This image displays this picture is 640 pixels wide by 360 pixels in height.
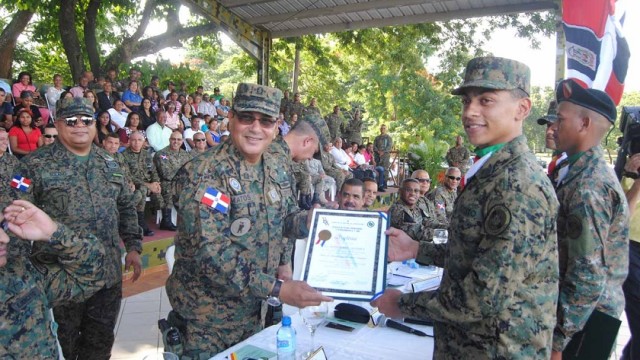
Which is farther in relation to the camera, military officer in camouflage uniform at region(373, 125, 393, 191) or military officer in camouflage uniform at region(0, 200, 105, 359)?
military officer in camouflage uniform at region(373, 125, 393, 191)

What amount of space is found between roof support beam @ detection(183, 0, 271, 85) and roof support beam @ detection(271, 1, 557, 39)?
61cm

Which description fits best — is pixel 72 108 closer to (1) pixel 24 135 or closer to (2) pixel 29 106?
(1) pixel 24 135

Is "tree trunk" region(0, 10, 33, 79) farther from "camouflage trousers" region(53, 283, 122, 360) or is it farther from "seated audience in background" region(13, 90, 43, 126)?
"camouflage trousers" region(53, 283, 122, 360)

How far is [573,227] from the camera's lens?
228 cm

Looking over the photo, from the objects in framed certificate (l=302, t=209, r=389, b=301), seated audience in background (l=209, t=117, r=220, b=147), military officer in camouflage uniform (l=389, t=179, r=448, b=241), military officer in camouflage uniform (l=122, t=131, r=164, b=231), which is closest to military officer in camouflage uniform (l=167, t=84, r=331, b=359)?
framed certificate (l=302, t=209, r=389, b=301)

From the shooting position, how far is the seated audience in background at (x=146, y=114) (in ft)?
33.2

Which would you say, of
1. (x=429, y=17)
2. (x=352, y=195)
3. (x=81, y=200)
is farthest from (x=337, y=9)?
(x=81, y=200)

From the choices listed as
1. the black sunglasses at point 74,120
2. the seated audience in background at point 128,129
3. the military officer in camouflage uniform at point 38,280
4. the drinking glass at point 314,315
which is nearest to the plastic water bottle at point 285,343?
the drinking glass at point 314,315

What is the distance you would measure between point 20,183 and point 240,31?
437 inches

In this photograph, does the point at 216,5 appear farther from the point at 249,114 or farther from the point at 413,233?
the point at 249,114

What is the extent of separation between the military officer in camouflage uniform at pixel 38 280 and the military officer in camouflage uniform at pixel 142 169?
5.71 m

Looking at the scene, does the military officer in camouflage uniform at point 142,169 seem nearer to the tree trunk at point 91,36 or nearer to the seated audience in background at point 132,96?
the seated audience in background at point 132,96

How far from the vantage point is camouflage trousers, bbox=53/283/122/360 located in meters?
3.34

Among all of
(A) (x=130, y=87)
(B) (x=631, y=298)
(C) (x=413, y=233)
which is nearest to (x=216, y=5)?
(A) (x=130, y=87)
